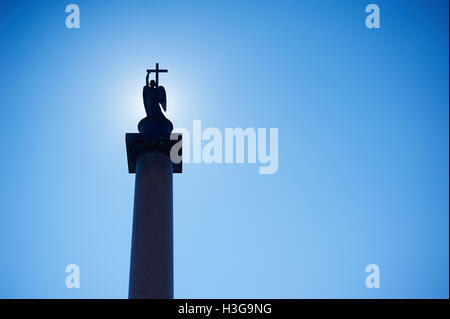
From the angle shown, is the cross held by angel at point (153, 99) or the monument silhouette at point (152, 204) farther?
the cross held by angel at point (153, 99)

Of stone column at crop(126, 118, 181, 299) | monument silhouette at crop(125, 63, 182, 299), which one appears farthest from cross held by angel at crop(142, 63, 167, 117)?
stone column at crop(126, 118, 181, 299)

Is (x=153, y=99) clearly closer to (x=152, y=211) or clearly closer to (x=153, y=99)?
(x=153, y=99)

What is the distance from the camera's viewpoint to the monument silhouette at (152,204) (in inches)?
896

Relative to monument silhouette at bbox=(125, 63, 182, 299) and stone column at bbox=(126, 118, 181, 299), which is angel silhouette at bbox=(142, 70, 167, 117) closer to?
monument silhouette at bbox=(125, 63, 182, 299)

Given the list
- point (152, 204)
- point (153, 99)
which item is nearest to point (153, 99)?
point (153, 99)

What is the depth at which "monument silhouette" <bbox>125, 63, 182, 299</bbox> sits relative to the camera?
22.8 meters

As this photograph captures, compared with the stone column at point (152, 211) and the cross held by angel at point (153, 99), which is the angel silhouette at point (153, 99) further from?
the stone column at point (152, 211)

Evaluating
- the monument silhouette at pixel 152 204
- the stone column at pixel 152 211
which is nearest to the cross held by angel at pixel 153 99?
the monument silhouette at pixel 152 204

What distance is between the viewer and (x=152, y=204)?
24.8 m

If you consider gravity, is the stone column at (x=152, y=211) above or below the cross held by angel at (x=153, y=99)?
below
